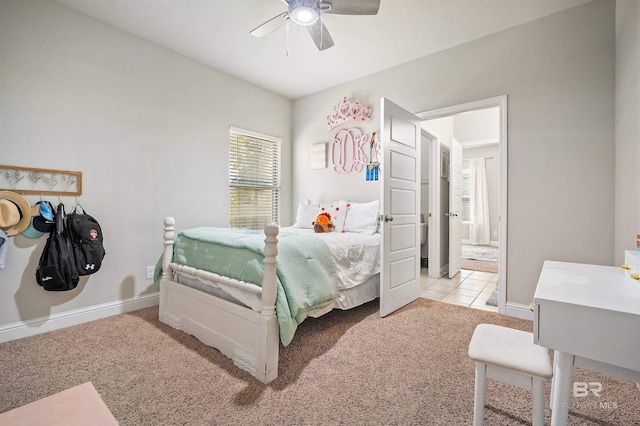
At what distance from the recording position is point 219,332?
77.8 inches

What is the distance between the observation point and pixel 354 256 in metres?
2.62

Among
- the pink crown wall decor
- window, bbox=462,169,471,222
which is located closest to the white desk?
the pink crown wall decor

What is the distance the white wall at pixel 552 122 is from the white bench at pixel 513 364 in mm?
1744

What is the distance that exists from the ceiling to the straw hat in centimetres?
164

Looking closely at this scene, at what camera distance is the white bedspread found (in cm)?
241

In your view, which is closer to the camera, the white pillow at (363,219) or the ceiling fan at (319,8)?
the ceiling fan at (319,8)

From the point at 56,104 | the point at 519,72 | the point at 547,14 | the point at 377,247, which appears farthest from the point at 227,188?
the point at 547,14

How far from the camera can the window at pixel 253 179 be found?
3.77 m

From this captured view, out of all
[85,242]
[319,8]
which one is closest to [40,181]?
[85,242]

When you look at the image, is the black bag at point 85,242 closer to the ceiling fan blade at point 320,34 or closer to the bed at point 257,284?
the bed at point 257,284

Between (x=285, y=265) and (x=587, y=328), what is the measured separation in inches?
56.5

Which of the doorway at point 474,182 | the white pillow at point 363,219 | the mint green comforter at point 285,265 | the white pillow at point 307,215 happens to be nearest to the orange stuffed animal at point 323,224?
the white pillow at point 363,219

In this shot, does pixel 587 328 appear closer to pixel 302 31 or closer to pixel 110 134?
pixel 302 31

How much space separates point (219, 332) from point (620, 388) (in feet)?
7.90
